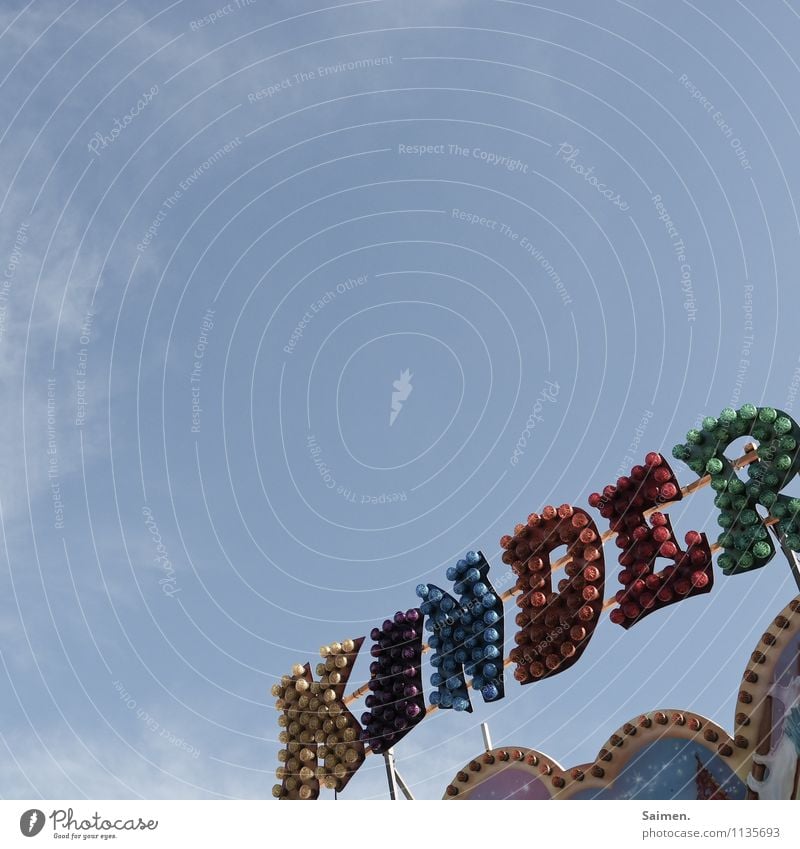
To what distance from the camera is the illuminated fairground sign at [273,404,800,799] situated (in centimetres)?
1395

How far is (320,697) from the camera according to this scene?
20094mm

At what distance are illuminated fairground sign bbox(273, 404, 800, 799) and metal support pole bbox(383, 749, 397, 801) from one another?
14 cm

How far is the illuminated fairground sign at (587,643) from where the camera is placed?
13945mm

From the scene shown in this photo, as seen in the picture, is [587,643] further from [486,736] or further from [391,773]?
[391,773]

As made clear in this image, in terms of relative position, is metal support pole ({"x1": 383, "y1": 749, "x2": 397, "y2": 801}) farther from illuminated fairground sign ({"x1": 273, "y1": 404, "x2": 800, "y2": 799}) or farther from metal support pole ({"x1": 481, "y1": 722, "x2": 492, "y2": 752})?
metal support pole ({"x1": 481, "y1": 722, "x2": 492, "y2": 752})

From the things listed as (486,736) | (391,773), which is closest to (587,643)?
(486,736)

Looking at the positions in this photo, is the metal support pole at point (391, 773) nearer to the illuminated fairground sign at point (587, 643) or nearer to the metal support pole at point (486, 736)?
the illuminated fairground sign at point (587, 643)

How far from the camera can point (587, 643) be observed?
16.3 meters
